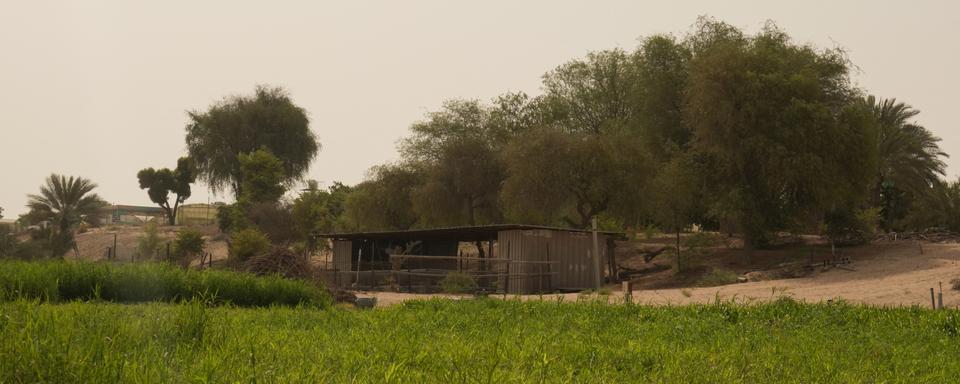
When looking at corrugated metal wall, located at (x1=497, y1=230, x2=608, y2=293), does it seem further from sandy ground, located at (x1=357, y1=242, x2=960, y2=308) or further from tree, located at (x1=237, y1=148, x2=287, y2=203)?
tree, located at (x1=237, y1=148, x2=287, y2=203)

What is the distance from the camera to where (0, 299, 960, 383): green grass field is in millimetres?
6645

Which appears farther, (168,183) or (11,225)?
(168,183)

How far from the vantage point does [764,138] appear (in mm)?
36188

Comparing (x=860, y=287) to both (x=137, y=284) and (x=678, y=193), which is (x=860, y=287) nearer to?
(x=678, y=193)

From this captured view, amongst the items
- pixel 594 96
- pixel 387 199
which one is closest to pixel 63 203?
pixel 387 199

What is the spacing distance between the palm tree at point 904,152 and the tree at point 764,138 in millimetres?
10519

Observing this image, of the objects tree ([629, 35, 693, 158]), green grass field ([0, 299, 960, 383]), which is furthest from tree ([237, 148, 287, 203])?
green grass field ([0, 299, 960, 383])

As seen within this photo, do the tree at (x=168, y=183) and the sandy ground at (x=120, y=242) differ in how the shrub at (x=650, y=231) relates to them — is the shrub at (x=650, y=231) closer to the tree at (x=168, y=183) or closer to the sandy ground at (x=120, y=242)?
the sandy ground at (x=120, y=242)

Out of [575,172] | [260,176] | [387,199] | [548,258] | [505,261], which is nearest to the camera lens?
[505,261]

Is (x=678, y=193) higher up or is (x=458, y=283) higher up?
(x=678, y=193)

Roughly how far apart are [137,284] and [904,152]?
43.0 metres

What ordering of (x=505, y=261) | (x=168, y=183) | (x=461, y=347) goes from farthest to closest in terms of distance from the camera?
(x=168, y=183), (x=505, y=261), (x=461, y=347)

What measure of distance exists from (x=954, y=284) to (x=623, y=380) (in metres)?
20.9

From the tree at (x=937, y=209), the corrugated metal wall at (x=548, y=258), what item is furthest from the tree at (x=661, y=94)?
the tree at (x=937, y=209)
